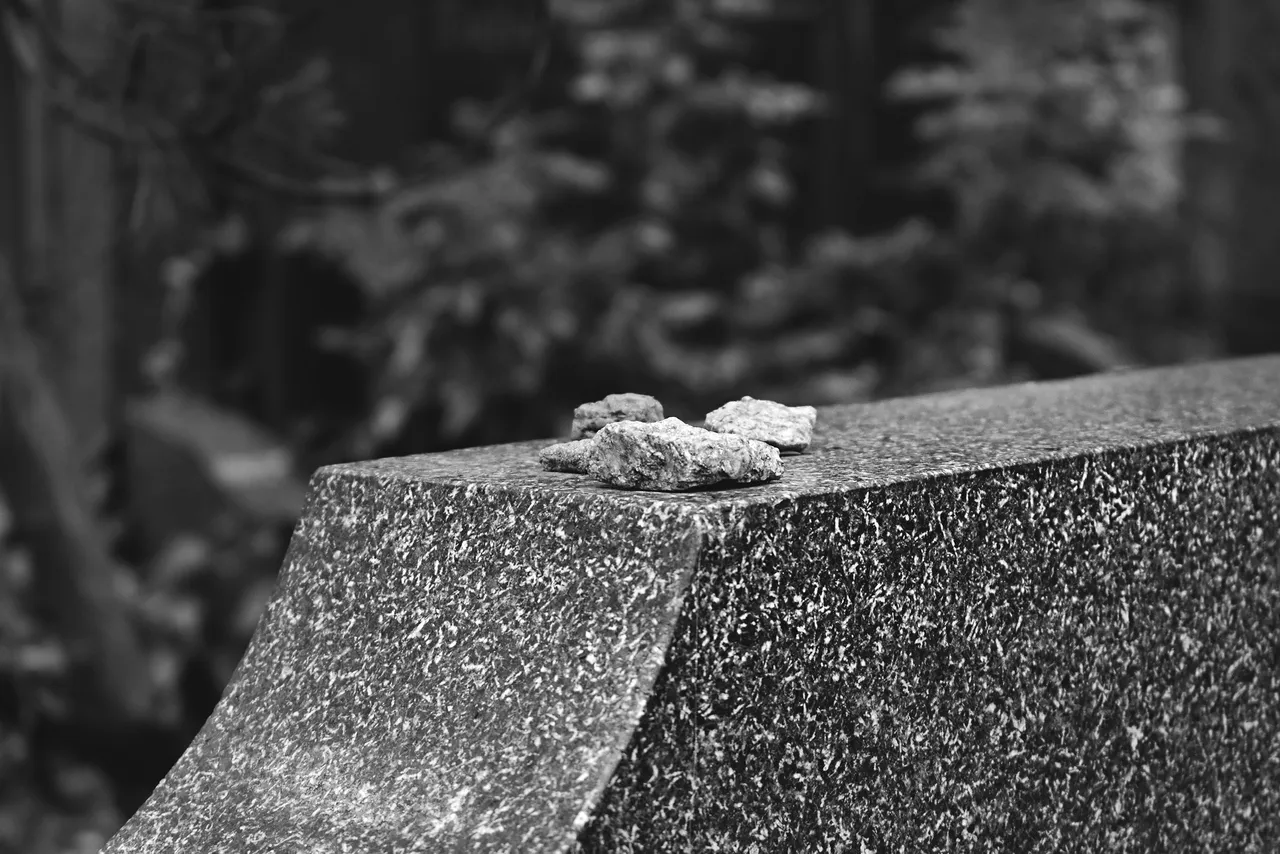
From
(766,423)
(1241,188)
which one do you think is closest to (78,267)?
(766,423)

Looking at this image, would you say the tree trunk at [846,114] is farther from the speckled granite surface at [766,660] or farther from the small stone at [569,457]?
the small stone at [569,457]

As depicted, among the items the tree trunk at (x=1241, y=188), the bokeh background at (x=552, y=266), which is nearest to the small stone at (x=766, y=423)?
the bokeh background at (x=552, y=266)

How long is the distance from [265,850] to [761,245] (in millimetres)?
4523

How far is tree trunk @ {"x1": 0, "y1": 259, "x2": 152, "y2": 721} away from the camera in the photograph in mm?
3490

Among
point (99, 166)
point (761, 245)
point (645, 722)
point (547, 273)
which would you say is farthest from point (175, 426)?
point (645, 722)

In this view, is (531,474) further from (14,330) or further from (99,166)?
(99,166)

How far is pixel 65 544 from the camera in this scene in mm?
3535

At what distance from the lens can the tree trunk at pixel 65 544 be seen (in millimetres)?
3490

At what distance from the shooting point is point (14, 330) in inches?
135

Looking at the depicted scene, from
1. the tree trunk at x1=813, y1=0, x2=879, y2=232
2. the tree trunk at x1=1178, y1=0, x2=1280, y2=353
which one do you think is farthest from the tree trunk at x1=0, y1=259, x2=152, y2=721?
the tree trunk at x1=1178, y1=0, x2=1280, y2=353

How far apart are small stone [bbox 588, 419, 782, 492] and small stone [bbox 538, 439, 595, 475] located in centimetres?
8

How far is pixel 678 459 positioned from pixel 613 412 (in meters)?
0.28

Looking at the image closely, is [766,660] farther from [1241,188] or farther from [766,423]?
[1241,188]

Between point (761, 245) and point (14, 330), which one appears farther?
point (761, 245)
